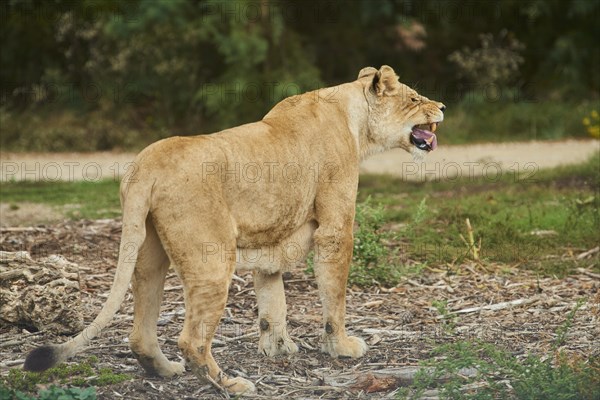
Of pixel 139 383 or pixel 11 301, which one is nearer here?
pixel 139 383

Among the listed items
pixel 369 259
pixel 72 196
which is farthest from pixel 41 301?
pixel 72 196

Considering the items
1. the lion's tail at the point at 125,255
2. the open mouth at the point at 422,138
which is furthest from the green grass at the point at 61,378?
the open mouth at the point at 422,138

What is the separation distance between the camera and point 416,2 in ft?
57.1

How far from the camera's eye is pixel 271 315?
19.6ft

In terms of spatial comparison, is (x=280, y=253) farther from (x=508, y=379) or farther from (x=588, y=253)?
(x=588, y=253)

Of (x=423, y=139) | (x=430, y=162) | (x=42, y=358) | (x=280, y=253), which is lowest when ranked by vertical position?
(x=430, y=162)

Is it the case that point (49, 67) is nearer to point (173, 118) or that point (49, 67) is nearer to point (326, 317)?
point (173, 118)

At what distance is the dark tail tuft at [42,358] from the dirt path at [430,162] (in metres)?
8.01

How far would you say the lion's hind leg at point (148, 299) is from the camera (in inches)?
208

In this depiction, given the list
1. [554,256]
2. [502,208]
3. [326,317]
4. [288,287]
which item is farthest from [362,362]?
[502,208]

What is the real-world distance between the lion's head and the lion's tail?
1.68 meters

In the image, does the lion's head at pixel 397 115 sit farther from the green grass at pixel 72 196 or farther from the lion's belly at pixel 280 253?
the green grass at pixel 72 196

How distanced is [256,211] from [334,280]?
0.69 metres

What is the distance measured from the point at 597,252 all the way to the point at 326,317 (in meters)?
3.31
